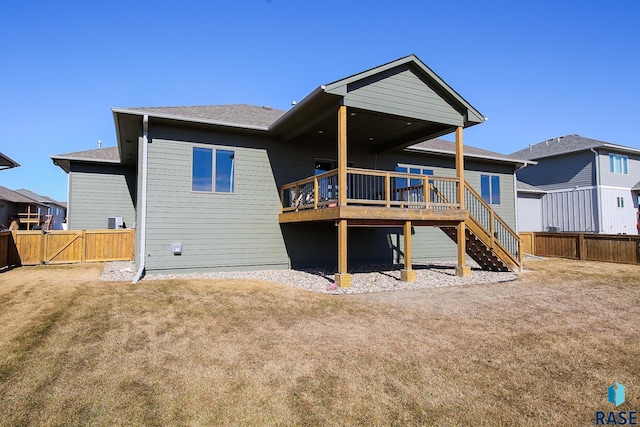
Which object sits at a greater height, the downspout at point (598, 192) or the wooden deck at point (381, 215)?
the downspout at point (598, 192)

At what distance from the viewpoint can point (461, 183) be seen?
10.4 metres

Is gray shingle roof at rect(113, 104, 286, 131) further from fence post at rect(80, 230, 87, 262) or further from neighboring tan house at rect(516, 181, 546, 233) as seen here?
neighboring tan house at rect(516, 181, 546, 233)

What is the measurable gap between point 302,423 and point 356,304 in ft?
13.5

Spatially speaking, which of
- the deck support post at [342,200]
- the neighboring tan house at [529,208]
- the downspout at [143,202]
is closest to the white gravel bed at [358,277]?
the deck support post at [342,200]

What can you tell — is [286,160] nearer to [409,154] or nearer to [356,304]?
[409,154]

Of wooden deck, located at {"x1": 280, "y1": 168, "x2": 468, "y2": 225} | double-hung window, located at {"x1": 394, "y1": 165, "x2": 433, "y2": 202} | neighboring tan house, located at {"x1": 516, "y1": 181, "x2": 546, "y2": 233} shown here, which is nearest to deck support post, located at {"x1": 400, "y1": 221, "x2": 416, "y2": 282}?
wooden deck, located at {"x1": 280, "y1": 168, "x2": 468, "y2": 225}

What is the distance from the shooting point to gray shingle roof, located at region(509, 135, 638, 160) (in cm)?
2047

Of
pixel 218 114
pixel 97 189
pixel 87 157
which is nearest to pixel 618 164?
pixel 218 114

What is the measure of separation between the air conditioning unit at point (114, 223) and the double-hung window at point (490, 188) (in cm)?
1511

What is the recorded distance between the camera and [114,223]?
14.7 metres

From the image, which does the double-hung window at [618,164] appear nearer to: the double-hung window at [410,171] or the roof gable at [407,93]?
the double-hung window at [410,171]

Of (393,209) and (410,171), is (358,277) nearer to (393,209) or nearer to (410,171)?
(393,209)

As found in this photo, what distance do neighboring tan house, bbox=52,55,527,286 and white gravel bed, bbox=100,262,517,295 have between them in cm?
40

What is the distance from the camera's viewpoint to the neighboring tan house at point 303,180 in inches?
369
